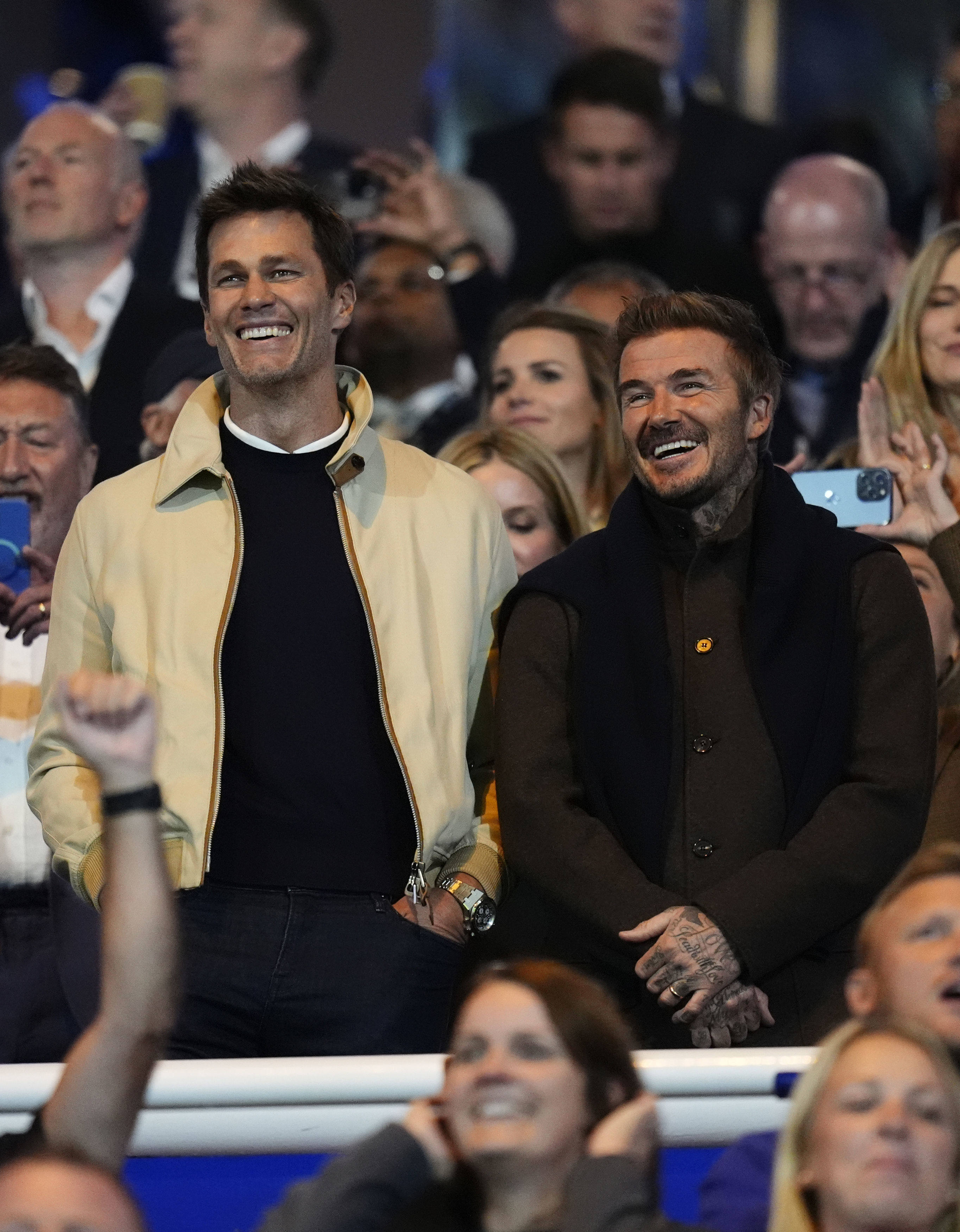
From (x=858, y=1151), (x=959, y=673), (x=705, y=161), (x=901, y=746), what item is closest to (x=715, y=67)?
(x=705, y=161)

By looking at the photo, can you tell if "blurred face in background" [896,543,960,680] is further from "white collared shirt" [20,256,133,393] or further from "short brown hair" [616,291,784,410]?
"white collared shirt" [20,256,133,393]

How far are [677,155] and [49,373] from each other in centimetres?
205

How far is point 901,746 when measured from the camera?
2963mm

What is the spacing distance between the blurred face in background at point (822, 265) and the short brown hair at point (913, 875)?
270cm

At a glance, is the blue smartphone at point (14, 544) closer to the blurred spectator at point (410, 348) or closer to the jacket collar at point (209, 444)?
the jacket collar at point (209, 444)

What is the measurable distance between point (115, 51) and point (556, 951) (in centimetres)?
331

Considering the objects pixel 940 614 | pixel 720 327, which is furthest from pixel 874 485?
pixel 720 327

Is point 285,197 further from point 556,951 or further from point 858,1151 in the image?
point 858,1151

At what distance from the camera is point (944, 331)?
4.29 m

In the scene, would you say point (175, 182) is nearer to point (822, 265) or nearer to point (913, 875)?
point (822, 265)

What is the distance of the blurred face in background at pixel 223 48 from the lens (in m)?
5.55

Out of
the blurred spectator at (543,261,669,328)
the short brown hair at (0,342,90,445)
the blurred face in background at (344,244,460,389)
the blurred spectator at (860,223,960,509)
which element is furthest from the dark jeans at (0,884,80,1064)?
the blurred spectator at (543,261,669,328)

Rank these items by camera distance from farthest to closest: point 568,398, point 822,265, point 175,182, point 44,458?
point 175,182, point 822,265, point 568,398, point 44,458

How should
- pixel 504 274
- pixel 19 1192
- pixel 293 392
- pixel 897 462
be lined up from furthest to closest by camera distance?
pixel 504 274 → pixel 897 462 → pixel 293 392 → pixel 19 1192
